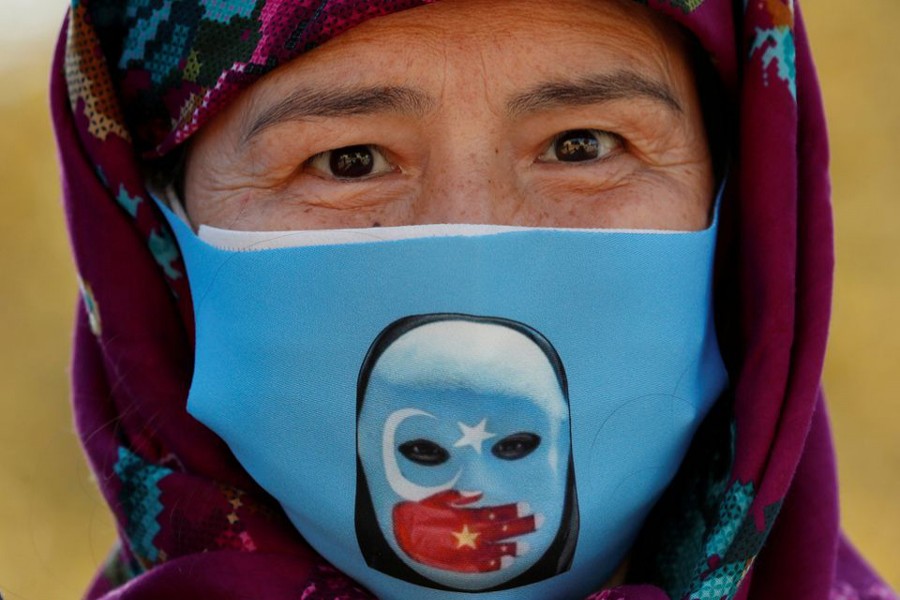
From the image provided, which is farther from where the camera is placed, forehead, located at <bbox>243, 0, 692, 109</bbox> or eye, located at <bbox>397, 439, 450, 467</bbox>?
forehead, located at <bbox>243, 0, 692, 109</bbox>

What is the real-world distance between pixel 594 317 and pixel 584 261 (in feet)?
0.29

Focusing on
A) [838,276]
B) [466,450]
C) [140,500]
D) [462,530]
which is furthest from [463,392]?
[838,276]

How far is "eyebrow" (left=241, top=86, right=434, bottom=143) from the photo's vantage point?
1819 millimetres

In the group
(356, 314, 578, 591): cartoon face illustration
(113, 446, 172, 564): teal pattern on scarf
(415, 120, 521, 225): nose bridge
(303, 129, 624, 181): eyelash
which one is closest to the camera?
(356, 314, 578, 591): cartoon face illustration

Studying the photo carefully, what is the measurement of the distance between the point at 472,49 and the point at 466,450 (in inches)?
25.2

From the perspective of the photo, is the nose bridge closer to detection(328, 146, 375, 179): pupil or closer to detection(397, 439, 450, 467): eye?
A: detection(328, 146, 375, 179): pupil

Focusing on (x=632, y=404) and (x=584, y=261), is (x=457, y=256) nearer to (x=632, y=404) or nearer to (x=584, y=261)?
(x=584, y=261)

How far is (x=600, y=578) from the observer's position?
195 centimetres

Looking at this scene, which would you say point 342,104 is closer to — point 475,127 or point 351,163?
point 351,163

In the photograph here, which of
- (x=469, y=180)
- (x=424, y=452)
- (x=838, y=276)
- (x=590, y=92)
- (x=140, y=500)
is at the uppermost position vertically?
(x=590, y=92)

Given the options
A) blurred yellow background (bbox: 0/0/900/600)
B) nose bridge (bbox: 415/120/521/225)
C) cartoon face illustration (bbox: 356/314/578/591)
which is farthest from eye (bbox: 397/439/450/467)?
blurred yellow background (bbox: 0/0/900/600)

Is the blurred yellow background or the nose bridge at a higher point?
the nose bridge

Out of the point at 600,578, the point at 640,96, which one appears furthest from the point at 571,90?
the point at 600,578

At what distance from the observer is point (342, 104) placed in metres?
1.85
